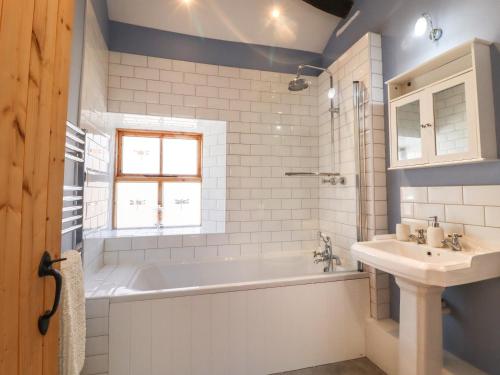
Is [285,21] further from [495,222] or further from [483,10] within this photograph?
[495,222]

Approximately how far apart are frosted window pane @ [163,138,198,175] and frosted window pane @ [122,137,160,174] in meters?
0.10

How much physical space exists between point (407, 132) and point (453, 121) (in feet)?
0.99

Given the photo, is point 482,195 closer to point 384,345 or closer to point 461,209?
point 461,209

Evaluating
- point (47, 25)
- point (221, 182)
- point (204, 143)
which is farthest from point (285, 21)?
point (47, 25)

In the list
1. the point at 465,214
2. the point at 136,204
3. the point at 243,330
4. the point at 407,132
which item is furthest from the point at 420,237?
the point at 136,204

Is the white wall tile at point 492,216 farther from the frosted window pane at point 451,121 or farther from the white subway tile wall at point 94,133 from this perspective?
the white subway tile wall at point 94,133

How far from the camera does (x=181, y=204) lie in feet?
9.92

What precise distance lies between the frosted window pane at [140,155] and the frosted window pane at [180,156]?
10 centimetres

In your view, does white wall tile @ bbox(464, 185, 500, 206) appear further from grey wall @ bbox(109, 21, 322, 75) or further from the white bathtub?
grey wall @ bbox(109, 21, 322, 75)

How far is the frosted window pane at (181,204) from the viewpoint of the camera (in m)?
2.99

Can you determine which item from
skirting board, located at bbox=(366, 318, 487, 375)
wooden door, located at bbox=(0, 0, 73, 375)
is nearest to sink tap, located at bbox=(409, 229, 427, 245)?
skirting board, located at bbox=(366, 318, 487, 375)

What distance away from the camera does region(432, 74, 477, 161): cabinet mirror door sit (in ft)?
4.49

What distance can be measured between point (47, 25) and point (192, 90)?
1846 millimetres

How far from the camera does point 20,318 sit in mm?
656
